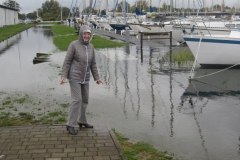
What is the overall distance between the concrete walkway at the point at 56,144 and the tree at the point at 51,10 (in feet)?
419

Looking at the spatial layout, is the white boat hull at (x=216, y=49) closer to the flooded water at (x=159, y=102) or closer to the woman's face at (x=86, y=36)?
the flooded water at (x=159, y=102)

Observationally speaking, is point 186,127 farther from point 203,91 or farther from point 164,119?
point 203,91

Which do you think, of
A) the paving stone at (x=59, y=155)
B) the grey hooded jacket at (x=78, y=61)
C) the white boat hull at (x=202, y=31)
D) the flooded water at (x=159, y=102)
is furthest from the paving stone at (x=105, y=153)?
the white boat hull at (x=202, y=31)

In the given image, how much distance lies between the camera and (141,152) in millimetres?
5348

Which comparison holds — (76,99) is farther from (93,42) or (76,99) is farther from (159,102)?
(93,42)

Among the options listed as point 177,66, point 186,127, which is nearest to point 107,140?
point 186,127

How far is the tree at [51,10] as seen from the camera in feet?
428

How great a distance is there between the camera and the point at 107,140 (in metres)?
5.67

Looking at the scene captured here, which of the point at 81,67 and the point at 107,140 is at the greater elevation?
the point at 81,67

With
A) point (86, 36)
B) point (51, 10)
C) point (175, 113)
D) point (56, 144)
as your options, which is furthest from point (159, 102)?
point (51, 10)

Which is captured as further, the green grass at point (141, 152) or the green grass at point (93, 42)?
the green grass at point (93, 42)

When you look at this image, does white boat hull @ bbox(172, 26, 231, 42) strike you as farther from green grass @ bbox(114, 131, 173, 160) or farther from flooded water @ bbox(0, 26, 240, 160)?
green grass @ bbox(114, 131, 173, 160)

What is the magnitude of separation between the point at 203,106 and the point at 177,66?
21.3 ft

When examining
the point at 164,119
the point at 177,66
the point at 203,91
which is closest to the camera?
the point at 164,119
